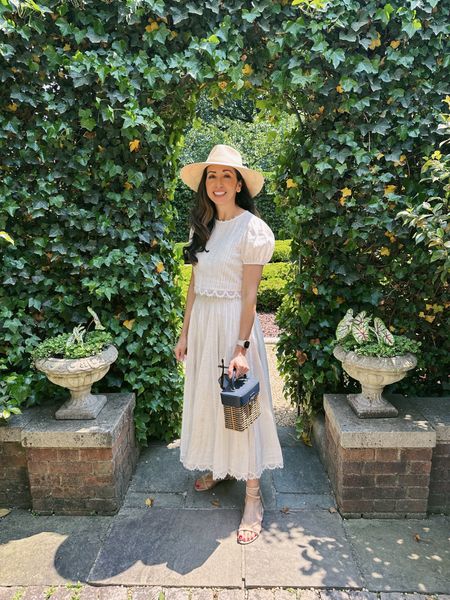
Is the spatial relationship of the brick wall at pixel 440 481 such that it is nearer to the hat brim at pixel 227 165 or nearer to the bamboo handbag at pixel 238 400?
the bamboo handbag at pixel 238 400

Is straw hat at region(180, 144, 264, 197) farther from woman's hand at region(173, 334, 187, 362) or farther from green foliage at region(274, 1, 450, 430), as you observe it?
woman's hand at region(173, 334, 187, 362)

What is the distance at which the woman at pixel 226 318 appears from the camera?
237cm

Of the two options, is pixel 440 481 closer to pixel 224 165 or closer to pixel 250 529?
pixel 250 529

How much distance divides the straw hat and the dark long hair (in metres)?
0.04

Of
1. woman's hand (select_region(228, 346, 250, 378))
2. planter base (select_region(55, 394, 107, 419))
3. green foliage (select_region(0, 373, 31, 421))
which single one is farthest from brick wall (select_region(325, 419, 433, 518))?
green foliage (select_region(0, 373, 31, 421))

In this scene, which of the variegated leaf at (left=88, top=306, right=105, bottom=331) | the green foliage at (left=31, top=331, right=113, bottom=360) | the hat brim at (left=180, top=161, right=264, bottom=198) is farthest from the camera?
the variegated leaf at (left=88, top=306, right=105, bottom=331)

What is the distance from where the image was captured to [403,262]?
2.92 metres

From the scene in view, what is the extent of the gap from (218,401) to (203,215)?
1020 millimetres

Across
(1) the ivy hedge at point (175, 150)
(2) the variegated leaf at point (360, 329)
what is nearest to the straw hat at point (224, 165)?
(1) the ivy hedge at point (175, 150)

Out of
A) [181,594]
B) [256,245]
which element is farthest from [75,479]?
[256,245]

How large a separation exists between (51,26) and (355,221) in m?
2.09

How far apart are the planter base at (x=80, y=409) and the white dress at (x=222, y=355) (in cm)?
55

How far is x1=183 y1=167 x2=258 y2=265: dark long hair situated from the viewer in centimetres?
248

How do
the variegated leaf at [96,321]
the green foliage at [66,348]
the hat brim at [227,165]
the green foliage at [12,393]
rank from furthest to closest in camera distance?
the variegated leaf at [96,321] → the green foliage at [66,348] → the green foliage at [12,393] → the hat brim at [227,165]
